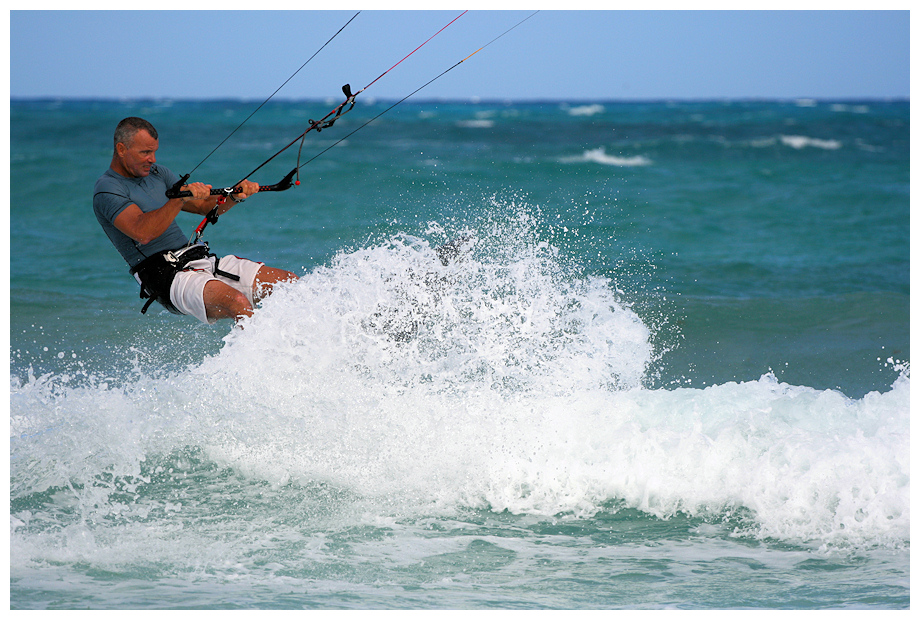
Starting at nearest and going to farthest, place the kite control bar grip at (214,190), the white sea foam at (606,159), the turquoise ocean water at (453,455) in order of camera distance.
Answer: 1. the turquoise ocean water at (453,455)
2. the kite control bar grip at (214,190)
3. the white sea foam at (606,159)

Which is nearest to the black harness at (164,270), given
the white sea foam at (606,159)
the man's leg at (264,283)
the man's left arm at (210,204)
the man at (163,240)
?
the man at (163,240)

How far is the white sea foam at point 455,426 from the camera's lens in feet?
13.3

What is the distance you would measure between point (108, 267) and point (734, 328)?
7461mm

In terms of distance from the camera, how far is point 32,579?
3.36 meters

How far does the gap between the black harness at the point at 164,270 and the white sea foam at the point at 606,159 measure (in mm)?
15527

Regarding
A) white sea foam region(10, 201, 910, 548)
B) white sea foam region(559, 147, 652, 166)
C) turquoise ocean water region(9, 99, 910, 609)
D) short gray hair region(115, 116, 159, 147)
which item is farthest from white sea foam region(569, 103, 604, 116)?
short gray hair region(115, 116, 159, 147)

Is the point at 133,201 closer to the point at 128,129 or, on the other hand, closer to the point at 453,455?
the point at 128,129

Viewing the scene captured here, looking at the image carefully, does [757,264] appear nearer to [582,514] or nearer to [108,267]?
[582,514]

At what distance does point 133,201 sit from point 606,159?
1761 cm

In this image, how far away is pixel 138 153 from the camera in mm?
4191

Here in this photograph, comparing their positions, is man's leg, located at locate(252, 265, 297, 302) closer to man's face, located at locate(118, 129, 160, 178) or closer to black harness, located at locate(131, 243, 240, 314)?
Result: black harness, located at locate(131, 243, 240, 314)

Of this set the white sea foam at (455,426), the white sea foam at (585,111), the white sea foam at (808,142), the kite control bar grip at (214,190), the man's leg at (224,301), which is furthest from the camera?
the white sea foam at (585,111)

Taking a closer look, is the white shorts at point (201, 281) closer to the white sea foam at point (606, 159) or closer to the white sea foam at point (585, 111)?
the white sea foam at point (606, 159)

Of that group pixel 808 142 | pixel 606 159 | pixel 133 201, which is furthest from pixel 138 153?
A: pixel 808 142
